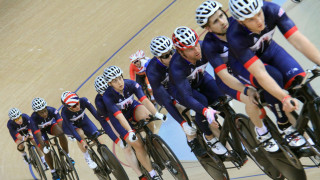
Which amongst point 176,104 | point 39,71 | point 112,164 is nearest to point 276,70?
point 176,104

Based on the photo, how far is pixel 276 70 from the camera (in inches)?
124

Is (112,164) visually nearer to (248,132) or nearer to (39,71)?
(248,132)

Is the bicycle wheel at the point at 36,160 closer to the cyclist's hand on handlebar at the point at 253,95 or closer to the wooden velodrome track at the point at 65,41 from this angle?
the wooden velodrome track at the point at 65,41

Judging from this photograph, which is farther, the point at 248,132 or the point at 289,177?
the point at 248,132

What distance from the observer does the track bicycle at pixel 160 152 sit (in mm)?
4898

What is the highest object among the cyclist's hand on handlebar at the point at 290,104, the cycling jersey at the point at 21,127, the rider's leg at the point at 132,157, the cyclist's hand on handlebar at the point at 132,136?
the cycling jersey at the point at 21,127

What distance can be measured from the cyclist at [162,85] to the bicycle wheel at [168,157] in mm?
322

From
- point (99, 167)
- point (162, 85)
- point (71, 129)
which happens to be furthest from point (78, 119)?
point (162, 85)

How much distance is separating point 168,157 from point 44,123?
2803 mm

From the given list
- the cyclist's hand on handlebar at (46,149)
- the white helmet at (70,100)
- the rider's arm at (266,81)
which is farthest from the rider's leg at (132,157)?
the rider's arm at (266,81)

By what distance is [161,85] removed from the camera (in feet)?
15.3

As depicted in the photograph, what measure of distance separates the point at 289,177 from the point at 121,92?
7.58 ft

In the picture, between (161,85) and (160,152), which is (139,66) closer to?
(160,152)

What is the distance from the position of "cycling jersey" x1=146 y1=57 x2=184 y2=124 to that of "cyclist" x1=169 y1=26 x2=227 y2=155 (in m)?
Answer: 0.09
